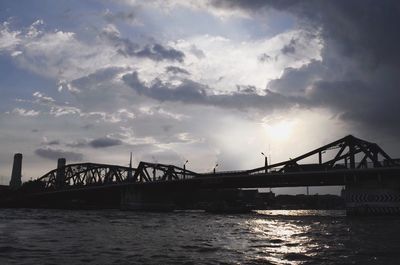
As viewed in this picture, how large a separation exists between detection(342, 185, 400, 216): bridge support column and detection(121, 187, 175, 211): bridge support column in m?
74.8

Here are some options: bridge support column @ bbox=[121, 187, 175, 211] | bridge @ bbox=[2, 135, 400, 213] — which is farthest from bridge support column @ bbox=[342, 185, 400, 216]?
bridge support column @ bbox=[121, 187, 175, 211]

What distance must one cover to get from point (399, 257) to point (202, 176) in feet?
409

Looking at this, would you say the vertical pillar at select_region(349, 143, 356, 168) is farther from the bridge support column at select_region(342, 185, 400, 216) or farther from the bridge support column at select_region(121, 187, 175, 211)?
the bridge support column at select_region(121, 187, 175, 211)

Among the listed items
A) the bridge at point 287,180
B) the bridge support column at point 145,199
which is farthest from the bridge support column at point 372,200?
the bridge support column at point 145,199

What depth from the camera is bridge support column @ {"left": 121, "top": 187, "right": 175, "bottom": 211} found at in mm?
159750

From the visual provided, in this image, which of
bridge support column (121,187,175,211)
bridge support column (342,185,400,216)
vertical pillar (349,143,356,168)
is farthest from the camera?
bridge support column (121,187,175,211)

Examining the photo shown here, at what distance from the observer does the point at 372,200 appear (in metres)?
106

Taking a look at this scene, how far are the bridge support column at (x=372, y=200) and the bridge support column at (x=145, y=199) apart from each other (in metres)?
74.8

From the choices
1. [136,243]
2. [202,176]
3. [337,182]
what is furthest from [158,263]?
[202,176]

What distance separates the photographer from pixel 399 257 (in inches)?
1019

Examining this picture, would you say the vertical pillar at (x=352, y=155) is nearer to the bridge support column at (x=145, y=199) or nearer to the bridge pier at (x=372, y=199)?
the bridge pier at (x=372, y=199)

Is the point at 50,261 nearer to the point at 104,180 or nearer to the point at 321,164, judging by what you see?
the point at 321,164

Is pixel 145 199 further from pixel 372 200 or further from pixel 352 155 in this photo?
pixel 372 200

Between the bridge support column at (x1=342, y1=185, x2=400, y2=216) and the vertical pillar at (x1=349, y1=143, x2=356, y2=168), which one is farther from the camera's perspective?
the vertical pillar at (x1=349, y1=143, x2=356, y2=168)
